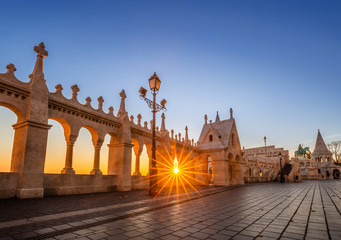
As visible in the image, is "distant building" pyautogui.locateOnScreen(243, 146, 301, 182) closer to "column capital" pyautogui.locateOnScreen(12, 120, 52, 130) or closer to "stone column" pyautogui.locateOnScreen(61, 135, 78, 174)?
"stone column" pyautogui.locateOnScreen(61, 135, 78, 174)

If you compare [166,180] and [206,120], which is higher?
[206,120]

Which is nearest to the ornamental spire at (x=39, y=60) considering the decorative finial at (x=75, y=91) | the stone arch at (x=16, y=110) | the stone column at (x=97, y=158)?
the stone arch at (x=16, y=110)

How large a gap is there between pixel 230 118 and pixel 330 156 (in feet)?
233

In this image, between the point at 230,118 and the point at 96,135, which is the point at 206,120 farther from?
the point at 96,135

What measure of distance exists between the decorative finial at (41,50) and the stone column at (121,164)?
7.09m

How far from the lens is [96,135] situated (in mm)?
13594

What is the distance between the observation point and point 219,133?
26672 mm

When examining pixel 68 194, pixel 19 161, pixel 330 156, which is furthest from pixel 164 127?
pixel 330 156

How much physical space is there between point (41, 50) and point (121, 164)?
26.9ft

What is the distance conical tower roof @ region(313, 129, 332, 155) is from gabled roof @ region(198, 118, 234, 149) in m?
70.3

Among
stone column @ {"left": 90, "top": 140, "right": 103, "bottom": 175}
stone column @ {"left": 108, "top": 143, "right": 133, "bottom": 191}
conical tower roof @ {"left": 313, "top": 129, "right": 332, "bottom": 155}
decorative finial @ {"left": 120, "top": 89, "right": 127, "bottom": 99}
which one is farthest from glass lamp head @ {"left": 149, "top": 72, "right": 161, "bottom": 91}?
conical tower roof @ {"left": 313, "top": 129, "right": 332, "bottom": 155}

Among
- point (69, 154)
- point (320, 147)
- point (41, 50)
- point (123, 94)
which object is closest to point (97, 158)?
point (69, 154)

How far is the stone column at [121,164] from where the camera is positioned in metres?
14.3

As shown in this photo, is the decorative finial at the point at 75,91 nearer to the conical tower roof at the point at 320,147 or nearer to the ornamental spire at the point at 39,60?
the ornamental spire at the point at 39,60
